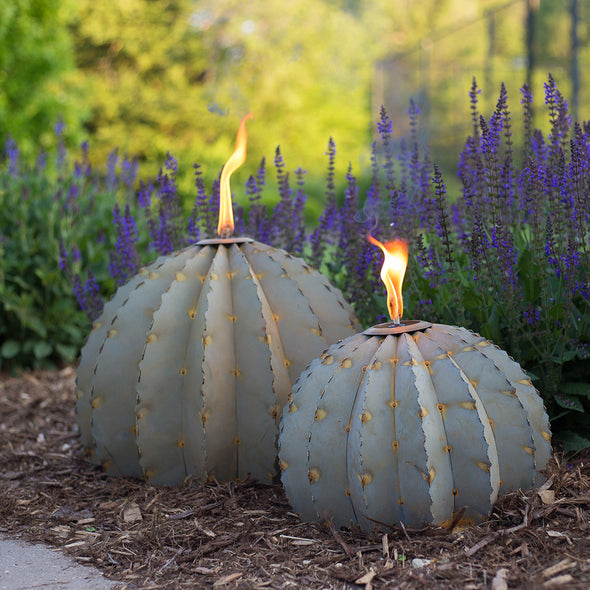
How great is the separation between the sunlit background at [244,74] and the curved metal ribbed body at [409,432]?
10821mm

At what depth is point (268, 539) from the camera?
2400mm

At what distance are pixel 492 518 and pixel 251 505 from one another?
83cm

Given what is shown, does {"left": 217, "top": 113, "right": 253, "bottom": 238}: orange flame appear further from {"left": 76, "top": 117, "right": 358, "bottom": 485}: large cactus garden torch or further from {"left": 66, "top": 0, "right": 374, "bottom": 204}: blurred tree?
{"left": 66, "top": 0, "right": 374, "bottom": 204}: blurred tree

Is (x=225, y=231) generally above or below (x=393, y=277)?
above

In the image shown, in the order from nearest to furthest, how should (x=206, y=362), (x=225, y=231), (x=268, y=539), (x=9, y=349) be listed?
(x=268, y=539) → (x=206, y=362) → (x=225, y=231) → (x=9, y=349)

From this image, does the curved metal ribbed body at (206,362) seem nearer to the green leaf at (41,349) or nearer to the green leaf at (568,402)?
the green leaf at (568,402)

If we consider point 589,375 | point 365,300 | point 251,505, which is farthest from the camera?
point 365,300

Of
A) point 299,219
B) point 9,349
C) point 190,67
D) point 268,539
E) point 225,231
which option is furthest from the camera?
point 190,67

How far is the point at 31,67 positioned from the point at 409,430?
12.2 metres

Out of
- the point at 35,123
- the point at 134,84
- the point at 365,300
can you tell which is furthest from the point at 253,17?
the point at 365,300

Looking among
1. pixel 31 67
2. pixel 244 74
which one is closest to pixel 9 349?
pixel 31 67

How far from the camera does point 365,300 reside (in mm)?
3490

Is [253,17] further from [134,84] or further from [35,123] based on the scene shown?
[35,123]

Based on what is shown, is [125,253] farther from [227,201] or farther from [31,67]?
[31,67]
